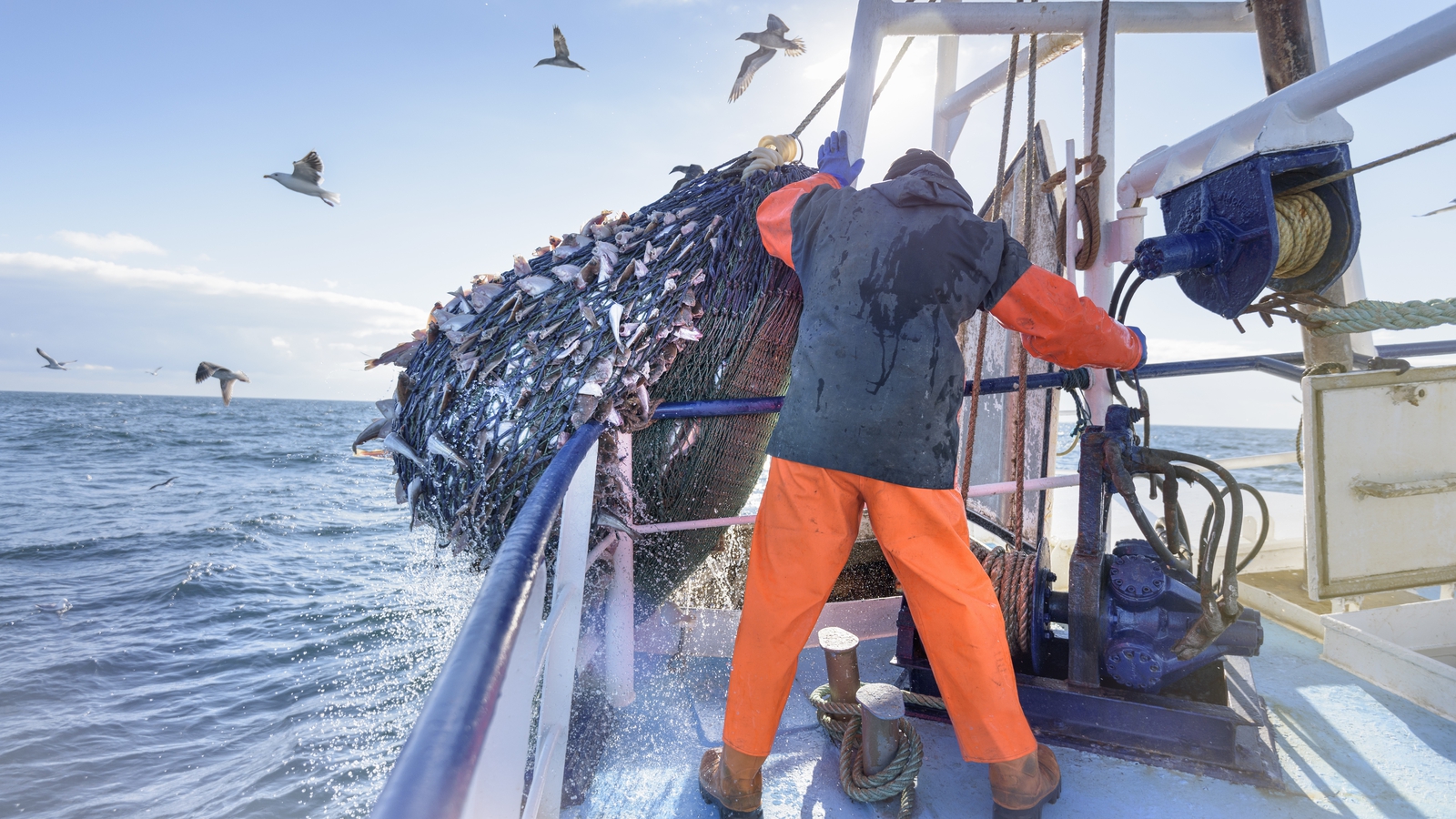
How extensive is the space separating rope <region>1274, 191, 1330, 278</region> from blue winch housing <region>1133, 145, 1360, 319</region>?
28 mm

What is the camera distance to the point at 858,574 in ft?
15.6

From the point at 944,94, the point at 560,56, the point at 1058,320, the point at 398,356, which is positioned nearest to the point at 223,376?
the point at 560,56

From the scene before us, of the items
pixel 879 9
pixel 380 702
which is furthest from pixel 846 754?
pixel 380 702

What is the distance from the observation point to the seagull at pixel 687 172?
2.90 m

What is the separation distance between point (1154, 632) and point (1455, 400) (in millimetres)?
1096

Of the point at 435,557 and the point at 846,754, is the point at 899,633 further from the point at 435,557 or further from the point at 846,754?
the point at 435,557

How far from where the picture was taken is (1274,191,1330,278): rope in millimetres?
2102

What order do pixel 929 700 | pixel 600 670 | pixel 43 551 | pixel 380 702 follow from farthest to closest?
pixel 43 551
pixel 380 702
pixel 600 670
pixel 929 700

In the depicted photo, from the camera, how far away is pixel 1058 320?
1942 mm

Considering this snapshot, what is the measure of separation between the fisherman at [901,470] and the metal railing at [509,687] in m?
0.51

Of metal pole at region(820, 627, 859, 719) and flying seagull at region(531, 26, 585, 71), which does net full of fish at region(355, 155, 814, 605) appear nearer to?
metal pole at region(820, 627, 859, 719)

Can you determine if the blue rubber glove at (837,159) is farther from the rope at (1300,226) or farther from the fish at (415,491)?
the fish at (415,491)

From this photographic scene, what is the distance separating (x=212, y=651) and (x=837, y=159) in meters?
8.11

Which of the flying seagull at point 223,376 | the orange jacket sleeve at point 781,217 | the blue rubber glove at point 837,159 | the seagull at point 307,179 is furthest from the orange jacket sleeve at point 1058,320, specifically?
the flying seagull at point 223,376
